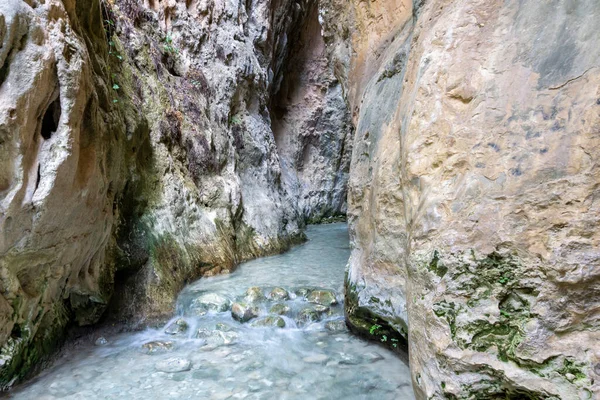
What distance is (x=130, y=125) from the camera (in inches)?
216

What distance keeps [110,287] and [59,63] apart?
2.84 metres

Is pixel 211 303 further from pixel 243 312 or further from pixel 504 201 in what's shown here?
pixel 504 201

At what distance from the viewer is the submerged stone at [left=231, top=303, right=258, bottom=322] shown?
16.3 ft

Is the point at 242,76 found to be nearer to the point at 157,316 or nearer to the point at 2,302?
the point at 157,316

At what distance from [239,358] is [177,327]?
1.22 meters

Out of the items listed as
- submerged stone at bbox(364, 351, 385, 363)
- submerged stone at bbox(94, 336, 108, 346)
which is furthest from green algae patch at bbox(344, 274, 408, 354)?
submerged stone at bbox(94, 336, 108, 346)

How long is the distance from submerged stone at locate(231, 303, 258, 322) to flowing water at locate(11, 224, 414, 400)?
2 cm

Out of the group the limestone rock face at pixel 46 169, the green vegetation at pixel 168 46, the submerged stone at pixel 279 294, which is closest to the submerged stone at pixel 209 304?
the submerged stone at pixel 279 294

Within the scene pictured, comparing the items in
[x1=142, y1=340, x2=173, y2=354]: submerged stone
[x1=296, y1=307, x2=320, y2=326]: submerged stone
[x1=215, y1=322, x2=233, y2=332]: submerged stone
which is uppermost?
[x1=296, y1=307, x2=320, y2=326]: submerged stone

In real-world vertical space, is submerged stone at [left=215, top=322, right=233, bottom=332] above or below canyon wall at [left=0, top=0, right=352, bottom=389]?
below

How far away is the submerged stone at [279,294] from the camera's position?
5496 millimetres

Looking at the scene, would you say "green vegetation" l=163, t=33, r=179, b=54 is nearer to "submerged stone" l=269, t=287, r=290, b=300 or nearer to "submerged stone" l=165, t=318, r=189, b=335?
"submerged stone" l=269, t=287, r=290, b=300

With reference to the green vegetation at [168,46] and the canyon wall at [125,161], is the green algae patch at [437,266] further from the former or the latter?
the green vegetation at [168,46]

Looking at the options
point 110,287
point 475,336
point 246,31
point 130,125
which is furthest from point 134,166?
point 246,31
